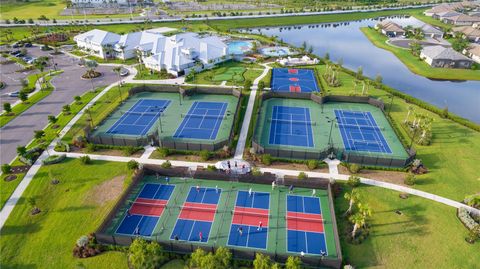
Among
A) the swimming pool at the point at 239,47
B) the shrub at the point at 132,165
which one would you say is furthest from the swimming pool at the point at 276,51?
the shrub at the point at 132,165

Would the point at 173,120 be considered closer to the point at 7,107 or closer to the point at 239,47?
the point at 7,107

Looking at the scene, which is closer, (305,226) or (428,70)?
(305,226)

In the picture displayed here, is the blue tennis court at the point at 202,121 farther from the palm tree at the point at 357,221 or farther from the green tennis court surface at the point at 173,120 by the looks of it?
the palm tree at the point at 357,221

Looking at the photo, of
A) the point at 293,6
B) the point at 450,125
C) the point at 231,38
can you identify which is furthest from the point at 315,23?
the point at 450,125

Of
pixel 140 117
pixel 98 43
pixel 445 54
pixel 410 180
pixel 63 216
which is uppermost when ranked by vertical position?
pixel 445 54

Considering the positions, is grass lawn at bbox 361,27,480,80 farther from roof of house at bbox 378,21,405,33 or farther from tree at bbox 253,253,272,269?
tree at bbox 253,253,272,269

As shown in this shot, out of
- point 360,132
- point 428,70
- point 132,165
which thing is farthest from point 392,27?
point 132,165
